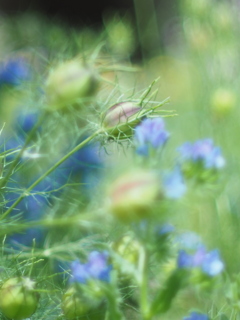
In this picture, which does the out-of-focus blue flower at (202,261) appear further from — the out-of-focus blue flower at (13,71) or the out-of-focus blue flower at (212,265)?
Result: the out-of-focus blue flower at (13,71)

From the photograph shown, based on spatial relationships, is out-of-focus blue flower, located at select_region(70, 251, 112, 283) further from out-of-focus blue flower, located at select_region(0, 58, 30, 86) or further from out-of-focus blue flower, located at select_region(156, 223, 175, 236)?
out-of-focus blue flower, located at select_region(0, 58, 30, 86)

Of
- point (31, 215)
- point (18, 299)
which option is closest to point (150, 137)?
point (18, 299)

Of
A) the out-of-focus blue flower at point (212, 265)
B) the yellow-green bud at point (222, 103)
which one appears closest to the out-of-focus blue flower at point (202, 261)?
the out-of-focus blue flower at point (212, 265)

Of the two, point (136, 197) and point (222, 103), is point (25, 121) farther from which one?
point (222, 103)

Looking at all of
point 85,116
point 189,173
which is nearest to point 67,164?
point 85,116

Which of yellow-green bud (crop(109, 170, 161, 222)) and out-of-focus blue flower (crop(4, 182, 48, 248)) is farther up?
yellow-green bud (crop(109, 170, 161, 222))

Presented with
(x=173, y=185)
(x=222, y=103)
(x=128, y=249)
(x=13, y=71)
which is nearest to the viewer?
(x=173, y=185)

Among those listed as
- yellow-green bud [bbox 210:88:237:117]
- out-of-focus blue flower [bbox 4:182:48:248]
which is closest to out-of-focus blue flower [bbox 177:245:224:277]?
out-of-focus blue flower [bbox 4:182:48:248]
